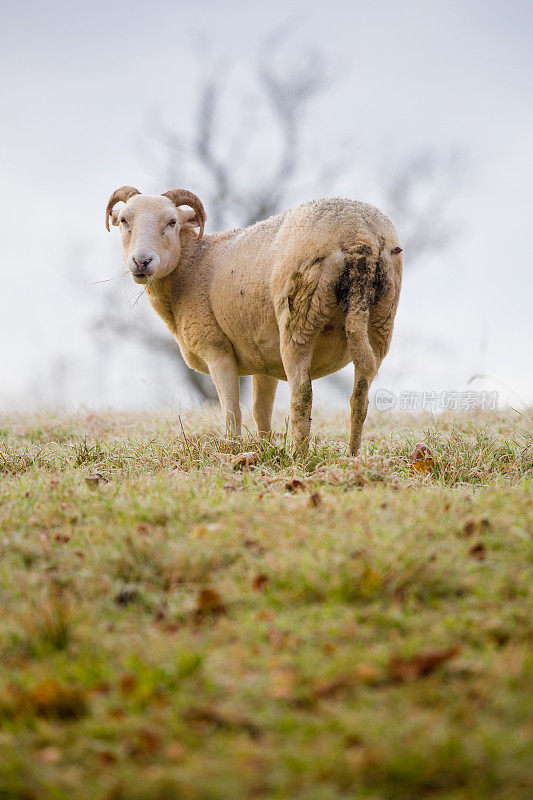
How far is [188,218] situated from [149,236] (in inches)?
27.8

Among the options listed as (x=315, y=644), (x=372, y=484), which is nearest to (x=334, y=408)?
(x=372, y=484)

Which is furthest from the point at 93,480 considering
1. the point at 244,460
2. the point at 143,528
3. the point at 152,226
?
the point at 152,226

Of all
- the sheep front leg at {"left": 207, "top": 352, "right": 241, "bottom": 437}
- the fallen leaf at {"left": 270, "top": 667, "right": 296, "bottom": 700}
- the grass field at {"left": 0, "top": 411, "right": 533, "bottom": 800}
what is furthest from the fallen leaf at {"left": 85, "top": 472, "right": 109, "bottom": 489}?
the fallen leaf at {"left": 270, "top": 667, "right": 296, "bottom": 700}

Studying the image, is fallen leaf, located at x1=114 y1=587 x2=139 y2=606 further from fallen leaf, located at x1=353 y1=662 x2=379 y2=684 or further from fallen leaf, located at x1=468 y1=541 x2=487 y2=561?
fallen leaf, located at x1=468 y1=541 x2=487 y2=561

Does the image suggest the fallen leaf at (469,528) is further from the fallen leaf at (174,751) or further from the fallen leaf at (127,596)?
the fallen leaf at (174,751)

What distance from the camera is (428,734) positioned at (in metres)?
1.67

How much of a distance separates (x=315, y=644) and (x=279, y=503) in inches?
58.9

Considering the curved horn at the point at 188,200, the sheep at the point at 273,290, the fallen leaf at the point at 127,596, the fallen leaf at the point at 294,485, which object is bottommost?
the fallen leaf at the point at 294,485

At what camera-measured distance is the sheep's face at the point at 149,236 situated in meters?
5.84

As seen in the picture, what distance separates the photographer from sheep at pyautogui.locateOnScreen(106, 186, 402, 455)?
4.96m

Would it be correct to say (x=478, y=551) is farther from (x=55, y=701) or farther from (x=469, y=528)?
(x=55, y=701)

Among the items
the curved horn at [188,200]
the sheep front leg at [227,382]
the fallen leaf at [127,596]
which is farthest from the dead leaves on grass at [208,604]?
the curved horn at [188,200]

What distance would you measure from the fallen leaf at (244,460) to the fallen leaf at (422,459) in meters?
1.17

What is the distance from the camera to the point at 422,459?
5078 millimetres
